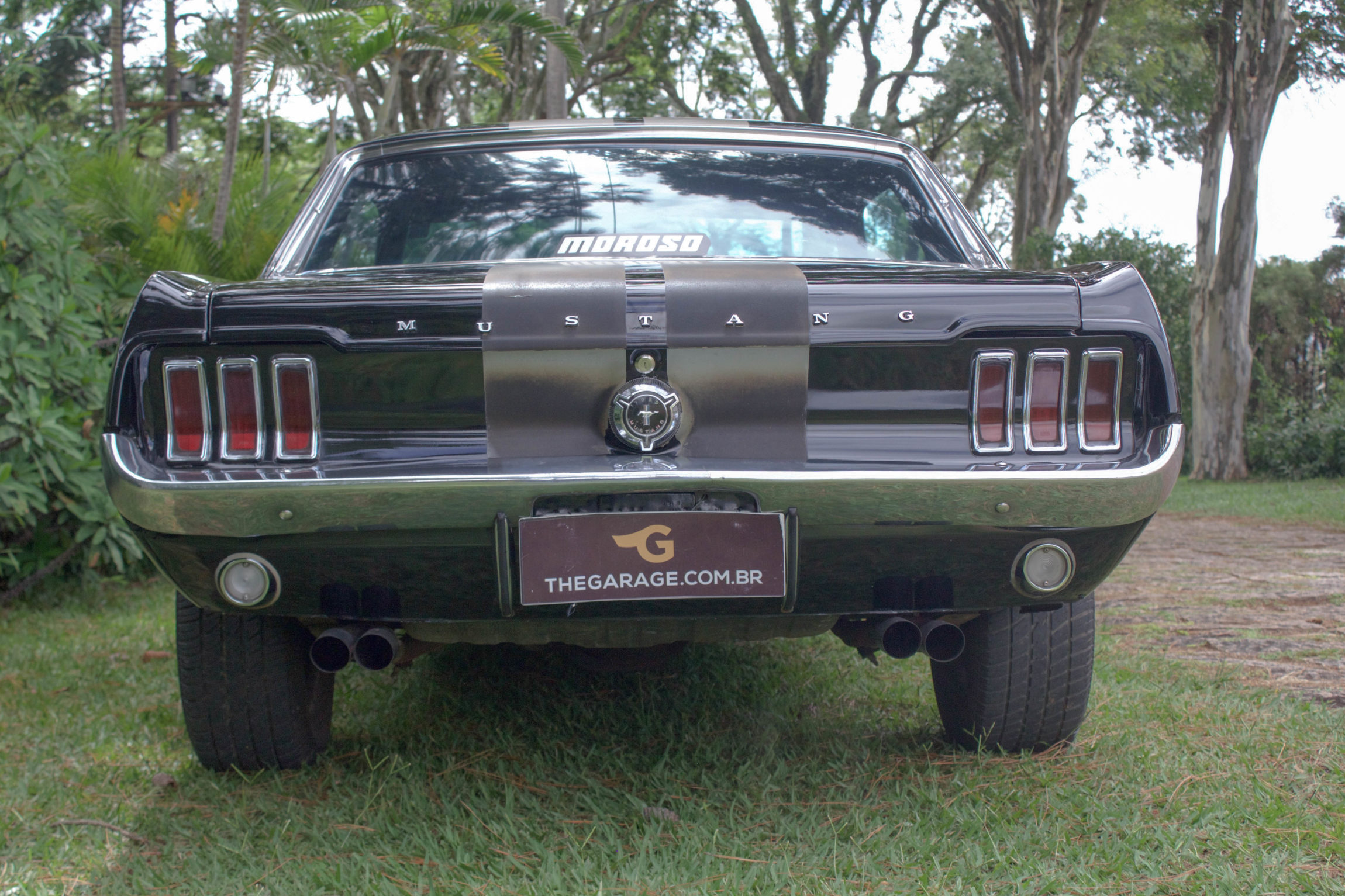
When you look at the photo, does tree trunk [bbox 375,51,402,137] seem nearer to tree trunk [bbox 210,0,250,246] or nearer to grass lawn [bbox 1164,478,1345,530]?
tree trunk [bbox 210,0,250,246]

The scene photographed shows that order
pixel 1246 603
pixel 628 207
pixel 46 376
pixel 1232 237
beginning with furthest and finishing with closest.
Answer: pixel 1232 237 → pixel 1246 603 → pixel 46 376 → pixel 628 207

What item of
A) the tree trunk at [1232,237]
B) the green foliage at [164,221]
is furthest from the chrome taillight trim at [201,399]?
the tree trunk at [1232,237]

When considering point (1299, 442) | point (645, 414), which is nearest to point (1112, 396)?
point (645, 414)

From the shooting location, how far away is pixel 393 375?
217cm

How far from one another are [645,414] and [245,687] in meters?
1.25

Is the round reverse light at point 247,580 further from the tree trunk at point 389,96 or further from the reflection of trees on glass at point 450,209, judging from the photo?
the tree trunk at point 389,96

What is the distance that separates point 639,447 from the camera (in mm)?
2115

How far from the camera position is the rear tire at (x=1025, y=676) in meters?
2.67

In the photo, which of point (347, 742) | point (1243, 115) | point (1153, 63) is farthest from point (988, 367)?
point (1153, 63)

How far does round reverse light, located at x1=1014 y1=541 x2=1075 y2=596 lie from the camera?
2.17 metres

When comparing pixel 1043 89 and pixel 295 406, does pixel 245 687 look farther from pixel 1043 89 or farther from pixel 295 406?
pixel 1043 89

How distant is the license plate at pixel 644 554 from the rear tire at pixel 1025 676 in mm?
845

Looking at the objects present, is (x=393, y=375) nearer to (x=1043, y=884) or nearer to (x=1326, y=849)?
(x=1043, y=884)

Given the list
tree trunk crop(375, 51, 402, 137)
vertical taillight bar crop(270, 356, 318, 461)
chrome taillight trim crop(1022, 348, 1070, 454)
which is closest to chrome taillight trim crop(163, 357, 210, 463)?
vertical taillight bar crop(270, 356, 318, 461)
